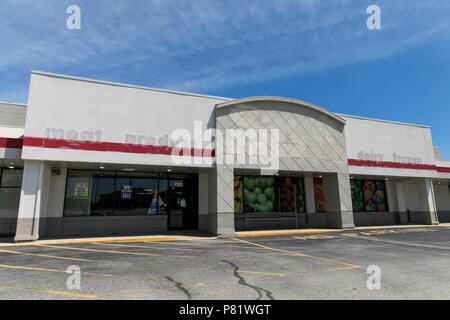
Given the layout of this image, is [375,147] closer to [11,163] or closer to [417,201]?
[417,201]

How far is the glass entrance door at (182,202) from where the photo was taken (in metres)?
18.5

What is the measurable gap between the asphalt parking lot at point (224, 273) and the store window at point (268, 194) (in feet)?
28.5

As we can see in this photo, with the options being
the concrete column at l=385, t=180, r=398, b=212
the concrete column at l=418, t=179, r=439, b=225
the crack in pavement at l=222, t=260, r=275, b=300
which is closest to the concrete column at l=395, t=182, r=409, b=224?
the concrete column at l=385, t=180, r=398, b=212

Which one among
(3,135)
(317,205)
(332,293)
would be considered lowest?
(332,293)

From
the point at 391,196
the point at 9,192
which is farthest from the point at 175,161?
the point at 391,196

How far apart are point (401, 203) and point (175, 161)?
21.1 metres

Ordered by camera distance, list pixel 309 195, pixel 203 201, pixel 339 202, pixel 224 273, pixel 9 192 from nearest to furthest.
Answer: pixel 224 273 → pixel 9 192 → pixel 203 201 → pixel 339 202 → pixel 309 195

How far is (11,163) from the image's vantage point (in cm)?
1538

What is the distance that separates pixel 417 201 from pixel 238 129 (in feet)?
64.6

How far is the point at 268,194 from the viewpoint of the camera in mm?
20688
